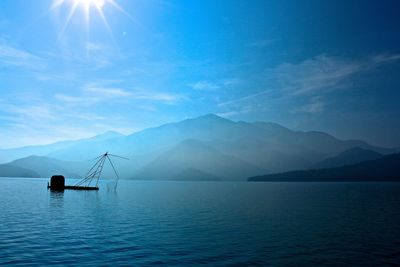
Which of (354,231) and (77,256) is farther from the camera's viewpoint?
(354,231)

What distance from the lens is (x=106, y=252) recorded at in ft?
110

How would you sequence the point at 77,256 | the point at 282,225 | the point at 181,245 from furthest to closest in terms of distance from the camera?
the point at 282,225 → the point at 181,245 → the point at 77,256

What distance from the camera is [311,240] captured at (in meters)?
41.9

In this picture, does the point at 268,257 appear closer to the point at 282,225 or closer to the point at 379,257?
the point at 379,257

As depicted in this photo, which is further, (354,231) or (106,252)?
(354,231)

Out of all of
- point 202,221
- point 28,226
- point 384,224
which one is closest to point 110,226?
point 28,226

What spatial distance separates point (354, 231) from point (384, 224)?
12.0 meters

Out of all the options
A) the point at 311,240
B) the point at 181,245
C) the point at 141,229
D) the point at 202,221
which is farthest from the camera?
the point at 202,221

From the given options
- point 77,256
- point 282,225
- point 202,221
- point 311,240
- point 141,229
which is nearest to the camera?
point 77,256

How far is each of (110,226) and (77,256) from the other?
2038 centimetres

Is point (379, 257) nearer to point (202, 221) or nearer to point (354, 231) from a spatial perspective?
point (354, 231)

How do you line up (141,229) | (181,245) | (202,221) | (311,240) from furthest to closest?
(202,221) → (141,229) → (311,240) → (181,245)

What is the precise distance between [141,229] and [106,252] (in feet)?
52.3

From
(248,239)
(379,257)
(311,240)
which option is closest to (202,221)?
(248,239)
